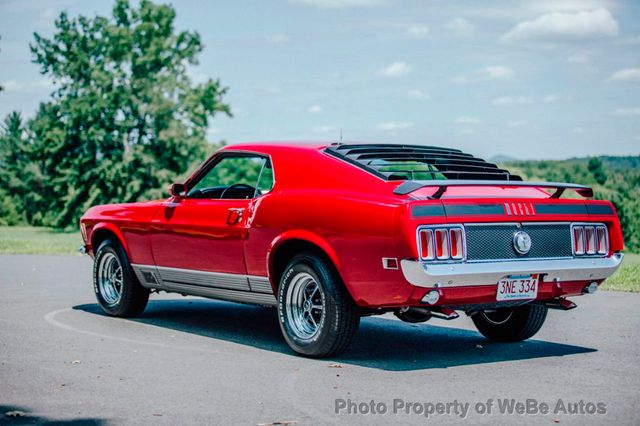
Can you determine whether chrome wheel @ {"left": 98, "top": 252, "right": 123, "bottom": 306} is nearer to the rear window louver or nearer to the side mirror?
the side mirror

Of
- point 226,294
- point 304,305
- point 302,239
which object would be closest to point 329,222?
point 302,239

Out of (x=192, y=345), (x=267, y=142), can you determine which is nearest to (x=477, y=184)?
(x=267, y=142)

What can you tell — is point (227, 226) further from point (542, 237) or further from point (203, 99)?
point (203, 99)

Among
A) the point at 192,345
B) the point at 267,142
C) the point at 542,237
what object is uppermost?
the point at 267,142

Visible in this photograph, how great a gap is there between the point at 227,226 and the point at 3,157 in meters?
72.6

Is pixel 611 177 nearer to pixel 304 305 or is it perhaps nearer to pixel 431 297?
pixel 304 305

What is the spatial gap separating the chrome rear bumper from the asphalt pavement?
25.3 inches

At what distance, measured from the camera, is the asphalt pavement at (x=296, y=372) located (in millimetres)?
5594


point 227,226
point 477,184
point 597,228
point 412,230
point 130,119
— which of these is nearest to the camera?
point 412,230

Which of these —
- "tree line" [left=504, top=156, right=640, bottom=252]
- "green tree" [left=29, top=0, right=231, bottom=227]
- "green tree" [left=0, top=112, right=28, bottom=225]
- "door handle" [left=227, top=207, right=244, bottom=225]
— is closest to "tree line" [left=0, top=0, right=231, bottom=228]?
"green tree" [left=29, top=0, right=231, bottom=227]

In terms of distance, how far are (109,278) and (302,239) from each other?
3.46m

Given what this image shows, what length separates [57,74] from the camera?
58.4 m

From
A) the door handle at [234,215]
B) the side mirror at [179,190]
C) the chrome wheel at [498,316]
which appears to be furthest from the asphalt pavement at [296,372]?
the side mirror at [179,190]

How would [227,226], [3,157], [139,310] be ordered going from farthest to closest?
1. [3,157]
2. [139,310]
3. [227,226]
